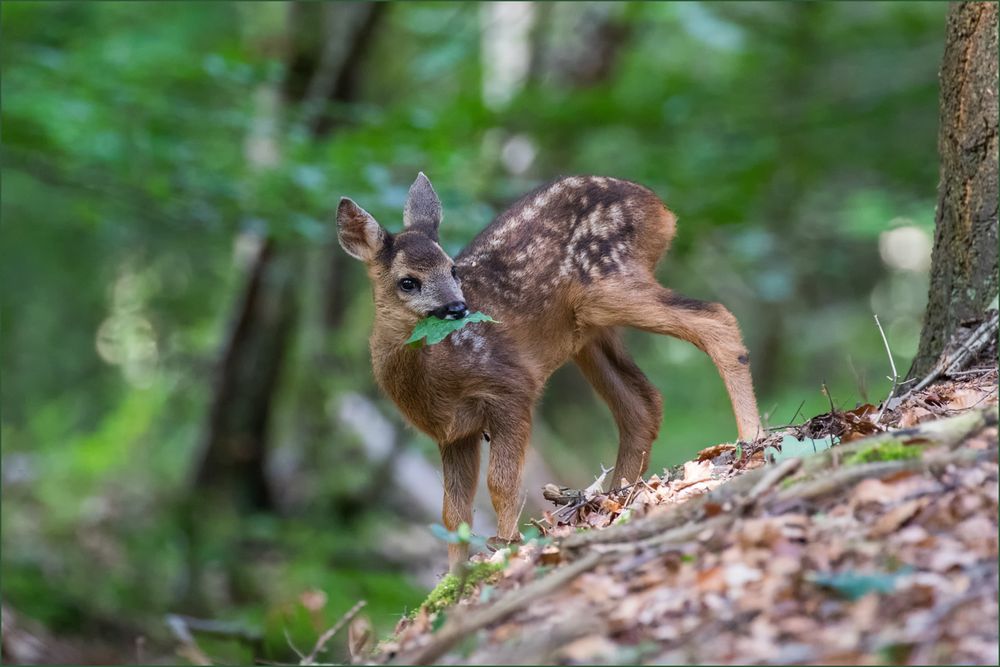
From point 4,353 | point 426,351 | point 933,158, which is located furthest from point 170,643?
point 933,158

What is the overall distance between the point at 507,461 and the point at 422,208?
1704 mm

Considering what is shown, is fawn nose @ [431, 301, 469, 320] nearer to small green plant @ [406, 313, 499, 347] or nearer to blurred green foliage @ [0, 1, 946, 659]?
small green plant @ [406, 313, 499, 347]

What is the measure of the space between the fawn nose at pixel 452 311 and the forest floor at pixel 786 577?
201cm

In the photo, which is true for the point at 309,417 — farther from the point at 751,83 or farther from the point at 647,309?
the point at 647,309

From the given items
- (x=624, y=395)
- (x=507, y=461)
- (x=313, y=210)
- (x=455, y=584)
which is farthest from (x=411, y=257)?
(x=313, y=210)

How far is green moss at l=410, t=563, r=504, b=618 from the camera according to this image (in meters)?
4.98

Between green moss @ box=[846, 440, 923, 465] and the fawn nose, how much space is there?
272 cm

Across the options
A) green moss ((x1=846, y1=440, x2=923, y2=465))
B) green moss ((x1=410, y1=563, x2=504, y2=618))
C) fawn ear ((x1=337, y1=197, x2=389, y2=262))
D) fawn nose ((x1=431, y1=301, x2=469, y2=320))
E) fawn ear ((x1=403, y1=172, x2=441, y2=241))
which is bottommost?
green moss ((x1=410, y1=563, x2=504, y2=618))

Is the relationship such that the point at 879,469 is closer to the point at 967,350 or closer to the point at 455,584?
the point at 455,584

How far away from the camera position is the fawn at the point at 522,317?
22.8 feet

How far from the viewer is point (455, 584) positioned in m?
5.21

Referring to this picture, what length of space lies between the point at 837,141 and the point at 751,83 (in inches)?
72.0

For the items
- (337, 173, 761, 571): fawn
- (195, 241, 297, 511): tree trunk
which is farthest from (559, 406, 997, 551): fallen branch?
(195, 241, 297, 511): tree trunk

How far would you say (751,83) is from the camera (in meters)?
14.6
